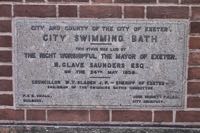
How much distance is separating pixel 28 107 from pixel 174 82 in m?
0.91

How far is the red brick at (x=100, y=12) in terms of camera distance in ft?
10.2

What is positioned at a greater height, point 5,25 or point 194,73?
point 5,25

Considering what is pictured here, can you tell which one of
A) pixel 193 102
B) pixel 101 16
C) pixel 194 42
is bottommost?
pixel 193 102

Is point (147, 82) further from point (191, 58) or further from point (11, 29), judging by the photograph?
point (11, 29)

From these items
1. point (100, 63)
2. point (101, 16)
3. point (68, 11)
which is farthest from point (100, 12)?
point (100, 63)

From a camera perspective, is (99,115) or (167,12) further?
(99,115)

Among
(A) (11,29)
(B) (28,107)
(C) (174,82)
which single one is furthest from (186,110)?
(A) (11,29)

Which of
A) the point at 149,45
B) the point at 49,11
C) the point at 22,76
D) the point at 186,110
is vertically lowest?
the point at 186,110

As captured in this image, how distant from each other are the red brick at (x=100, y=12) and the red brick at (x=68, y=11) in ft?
0.14

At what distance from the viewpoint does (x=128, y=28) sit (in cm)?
310

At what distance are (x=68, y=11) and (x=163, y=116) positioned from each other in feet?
2.84

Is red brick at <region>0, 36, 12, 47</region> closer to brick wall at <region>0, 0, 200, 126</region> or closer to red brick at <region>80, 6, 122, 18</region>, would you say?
brick wall at <region>0, 0, 200, 126</region>

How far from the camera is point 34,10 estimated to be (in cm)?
310

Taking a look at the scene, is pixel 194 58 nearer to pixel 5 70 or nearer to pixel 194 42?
pixel 194 42
